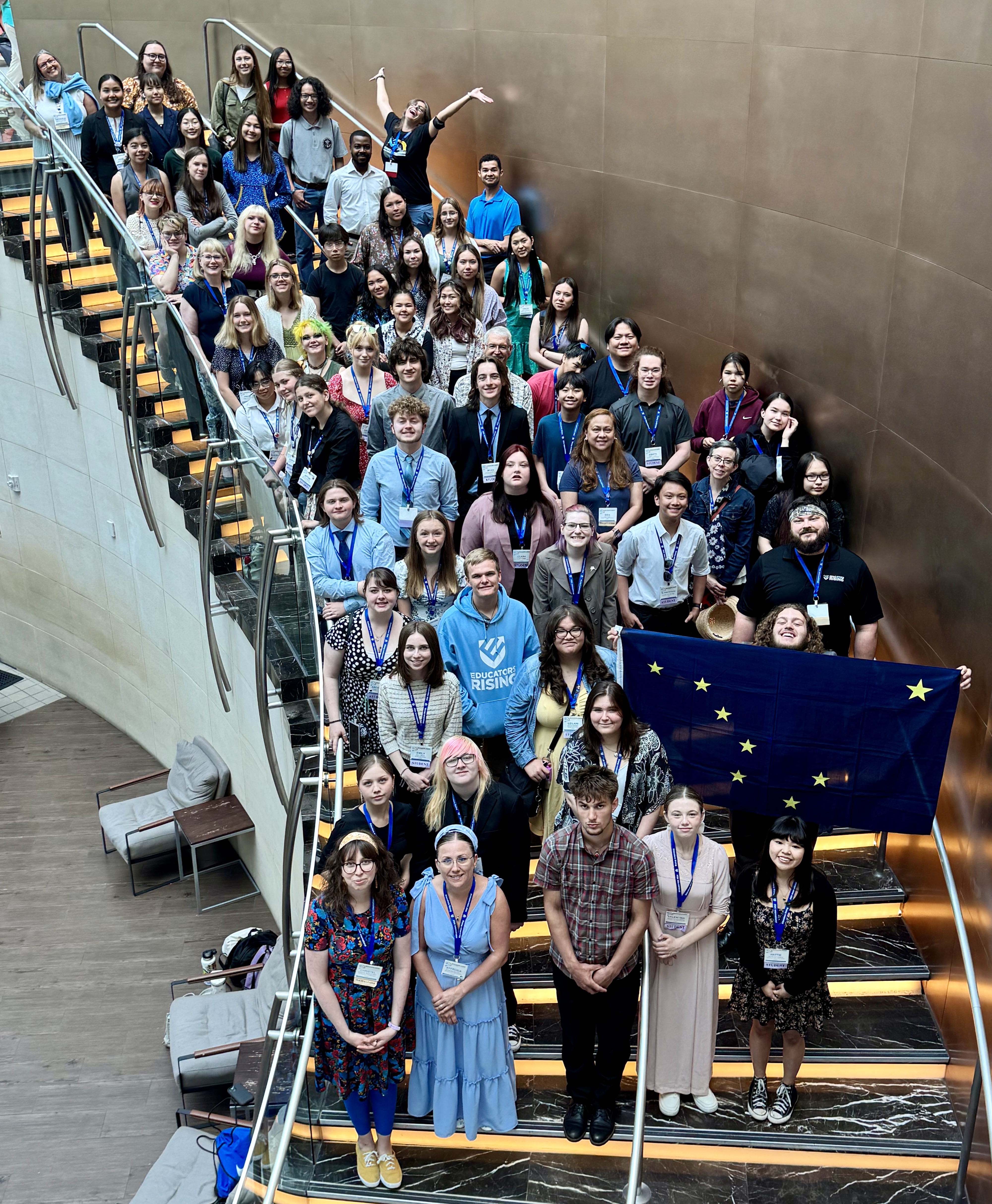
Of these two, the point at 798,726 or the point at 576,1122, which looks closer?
the point at 576,1122

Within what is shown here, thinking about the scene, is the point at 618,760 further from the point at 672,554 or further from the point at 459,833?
the point at 672,554

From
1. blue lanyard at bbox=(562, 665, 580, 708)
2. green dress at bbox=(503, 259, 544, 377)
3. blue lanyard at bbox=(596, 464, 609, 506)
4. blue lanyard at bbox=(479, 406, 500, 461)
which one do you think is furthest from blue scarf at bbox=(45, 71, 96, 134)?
blue lanyard at bbox=(562, 665, 580, 708)

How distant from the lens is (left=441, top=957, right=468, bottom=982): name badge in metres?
4.35

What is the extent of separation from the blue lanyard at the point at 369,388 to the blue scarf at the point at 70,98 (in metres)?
4.79

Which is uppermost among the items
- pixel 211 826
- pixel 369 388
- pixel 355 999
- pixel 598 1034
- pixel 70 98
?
pixel 70 98

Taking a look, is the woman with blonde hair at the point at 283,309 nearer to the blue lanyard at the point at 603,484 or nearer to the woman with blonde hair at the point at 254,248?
the woman with blonde hair at the point at 254,248

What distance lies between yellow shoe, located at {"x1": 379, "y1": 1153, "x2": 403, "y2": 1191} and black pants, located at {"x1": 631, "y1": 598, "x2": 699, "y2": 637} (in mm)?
2624

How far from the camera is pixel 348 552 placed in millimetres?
5785

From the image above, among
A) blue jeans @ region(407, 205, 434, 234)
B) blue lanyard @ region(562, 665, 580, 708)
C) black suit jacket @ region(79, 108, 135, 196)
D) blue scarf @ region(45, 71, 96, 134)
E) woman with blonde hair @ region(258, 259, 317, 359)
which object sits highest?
blue scarf @ region(45, 71, 96, 134)

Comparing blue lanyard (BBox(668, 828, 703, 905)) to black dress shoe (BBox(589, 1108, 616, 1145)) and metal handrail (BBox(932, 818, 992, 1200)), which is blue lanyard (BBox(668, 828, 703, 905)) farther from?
metal handrail (BBox(932, 818, 992, 1200))

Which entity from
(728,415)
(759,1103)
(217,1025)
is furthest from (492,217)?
(759,1103)

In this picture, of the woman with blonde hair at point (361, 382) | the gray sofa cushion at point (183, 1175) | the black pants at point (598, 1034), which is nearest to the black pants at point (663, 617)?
the woman with blonde hair at point (361, 382)

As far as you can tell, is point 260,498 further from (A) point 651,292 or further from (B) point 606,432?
(A) point 651,292

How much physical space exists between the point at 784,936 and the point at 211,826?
621cm
